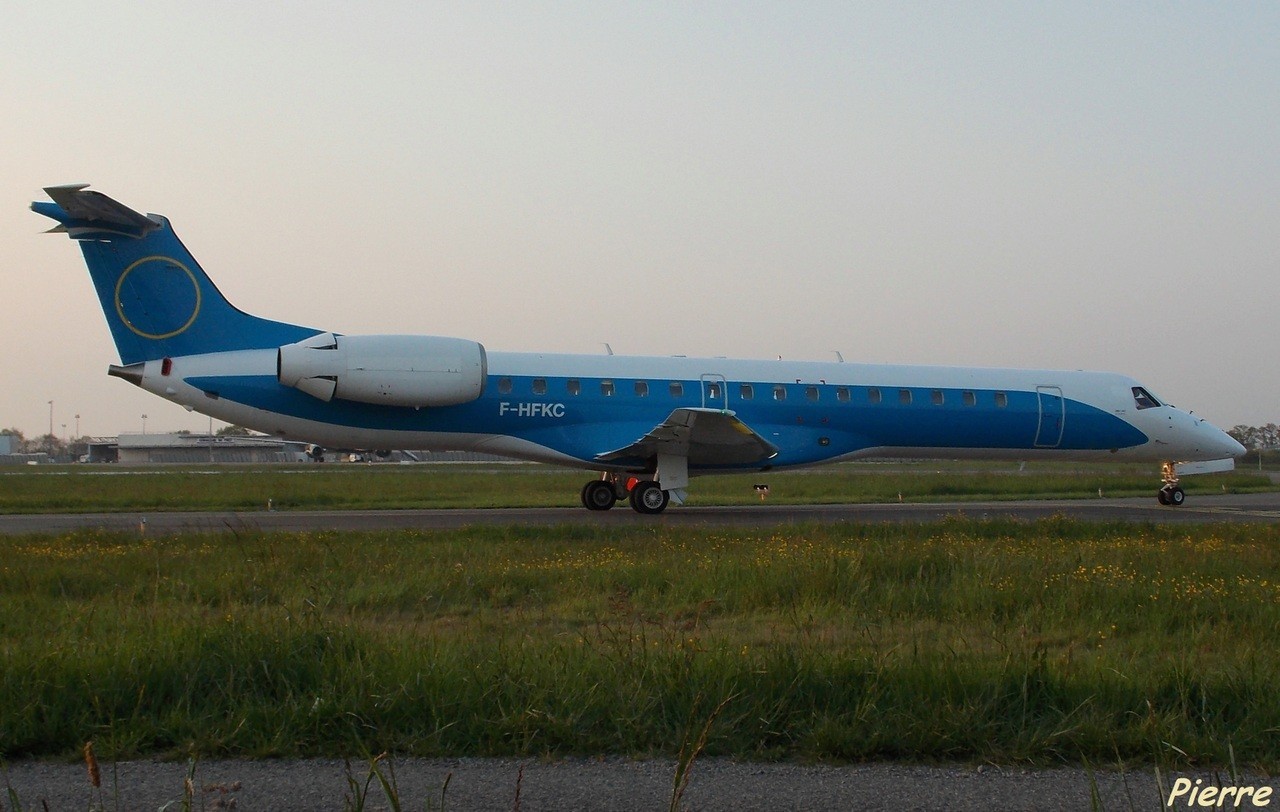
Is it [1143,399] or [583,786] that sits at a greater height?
[1143,399]

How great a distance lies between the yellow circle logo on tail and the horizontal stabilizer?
0.54 meters

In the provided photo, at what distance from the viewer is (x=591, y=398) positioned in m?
19.0

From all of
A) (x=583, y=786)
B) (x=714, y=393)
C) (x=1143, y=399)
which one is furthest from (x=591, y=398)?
(x=583, y=786)

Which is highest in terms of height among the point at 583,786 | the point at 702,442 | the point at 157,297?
the point at 157,297

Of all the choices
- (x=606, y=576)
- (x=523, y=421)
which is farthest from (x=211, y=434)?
(x=606, y=576)

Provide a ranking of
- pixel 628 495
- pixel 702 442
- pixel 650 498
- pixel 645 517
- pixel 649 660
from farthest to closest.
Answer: pixel 628 495, pixel 650 498, pixel 702 442, pixel 645 517, pixel 649 660

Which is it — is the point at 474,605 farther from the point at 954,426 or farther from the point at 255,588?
the point at 954,426

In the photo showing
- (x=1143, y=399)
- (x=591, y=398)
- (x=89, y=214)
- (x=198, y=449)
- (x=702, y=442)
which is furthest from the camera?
(x=198, y=449)

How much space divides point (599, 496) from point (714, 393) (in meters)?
2.94

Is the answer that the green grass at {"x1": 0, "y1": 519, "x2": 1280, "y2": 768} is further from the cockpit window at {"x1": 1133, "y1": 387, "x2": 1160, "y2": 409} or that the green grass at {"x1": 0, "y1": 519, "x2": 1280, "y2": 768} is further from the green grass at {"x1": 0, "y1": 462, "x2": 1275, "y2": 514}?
the cockpit window at {"x1": 1133, "y1": 387, "x2": 1160, "y2": 409}

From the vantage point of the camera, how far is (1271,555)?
11078mm

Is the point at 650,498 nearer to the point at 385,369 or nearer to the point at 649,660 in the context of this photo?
the point at 385,369

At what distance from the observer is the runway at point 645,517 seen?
1573cm

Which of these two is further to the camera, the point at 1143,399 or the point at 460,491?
the point at 460,491
